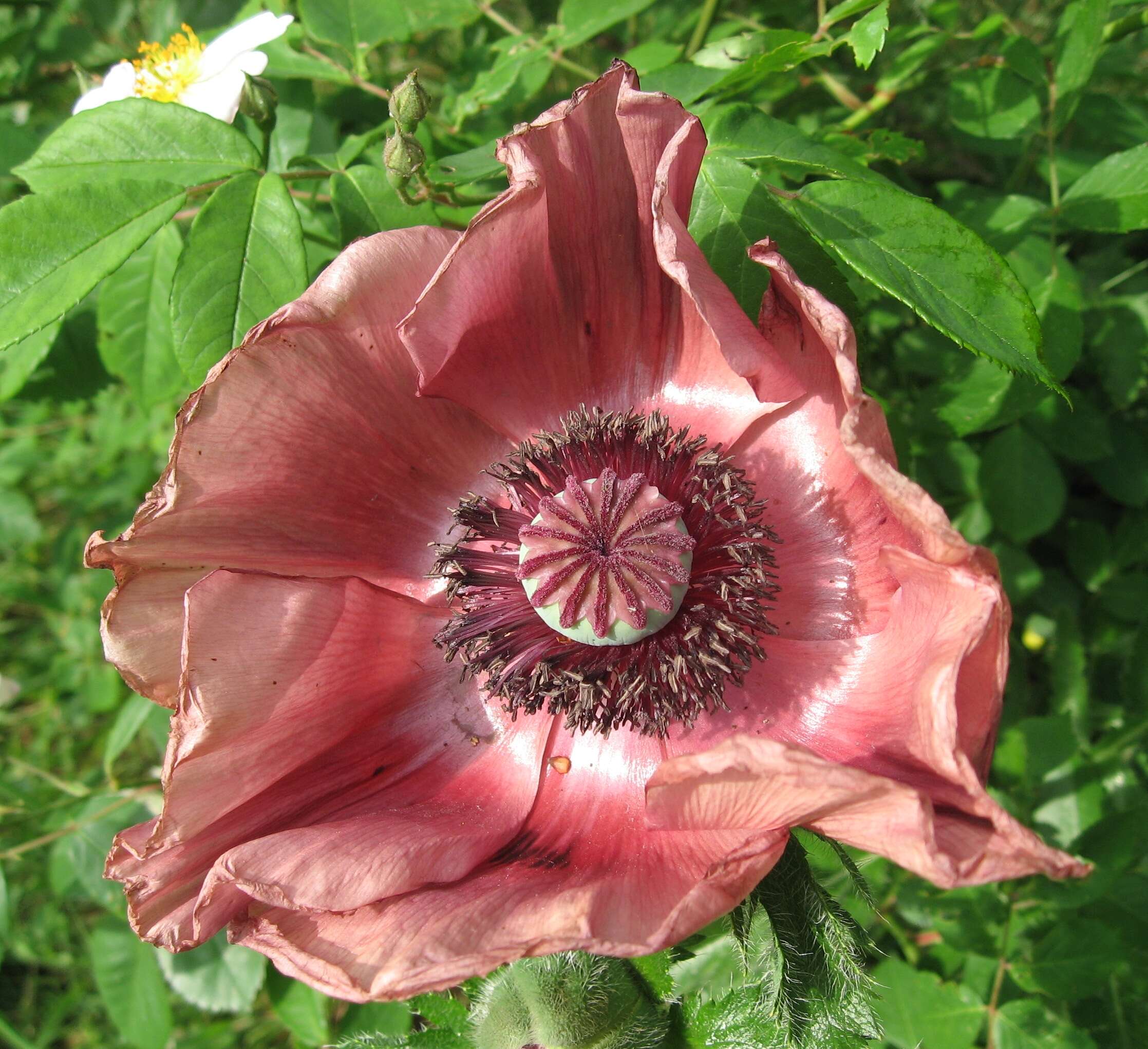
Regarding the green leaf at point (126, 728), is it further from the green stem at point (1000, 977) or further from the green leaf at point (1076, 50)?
the green leaf at point (1076, 50)

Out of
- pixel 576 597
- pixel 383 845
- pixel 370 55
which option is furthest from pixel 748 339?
pixel 370 55

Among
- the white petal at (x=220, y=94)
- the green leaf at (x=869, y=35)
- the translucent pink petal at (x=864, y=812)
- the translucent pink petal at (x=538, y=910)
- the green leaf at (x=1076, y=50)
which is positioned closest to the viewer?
the translucent pink petal at (x=864, y=812)

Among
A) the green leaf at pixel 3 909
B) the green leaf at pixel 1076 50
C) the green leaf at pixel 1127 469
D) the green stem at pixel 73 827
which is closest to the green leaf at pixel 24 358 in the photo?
the green stem at pixel 73 827

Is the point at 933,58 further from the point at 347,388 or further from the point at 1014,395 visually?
the point at 347,388

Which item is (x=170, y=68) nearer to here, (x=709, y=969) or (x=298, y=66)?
(x=298, y=66)

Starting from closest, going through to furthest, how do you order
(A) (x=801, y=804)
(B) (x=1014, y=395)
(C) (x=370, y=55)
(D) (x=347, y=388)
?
(A) (x=801, y=804), (D) (x=347, y=388), (B) (x=1014, y=395), (C) (x=370, y=55)
